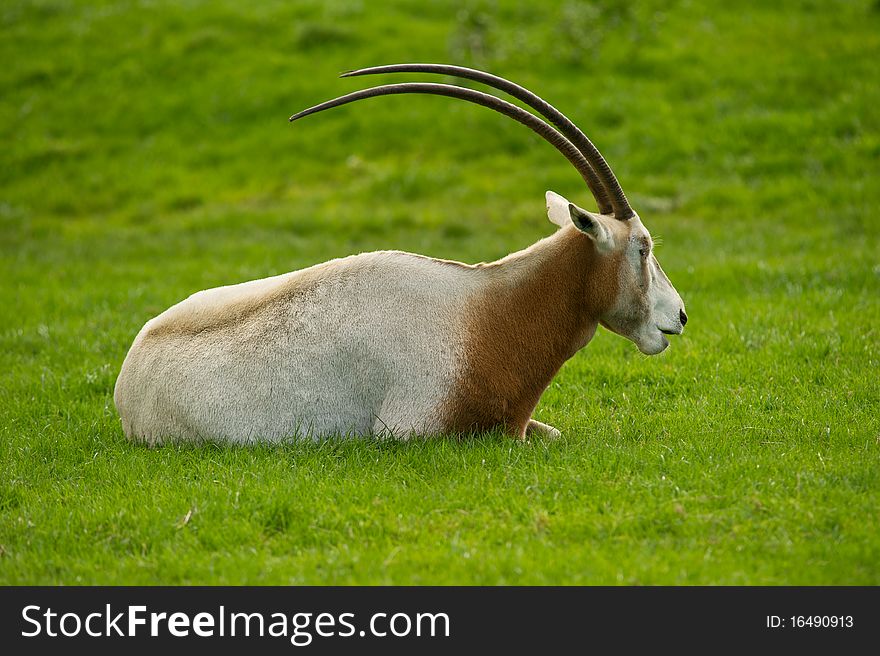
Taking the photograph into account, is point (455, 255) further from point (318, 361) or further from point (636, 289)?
point (318, 361)

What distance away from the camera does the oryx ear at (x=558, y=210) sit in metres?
7.55

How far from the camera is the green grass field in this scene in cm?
563

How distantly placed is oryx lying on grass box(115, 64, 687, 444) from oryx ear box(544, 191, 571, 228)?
1.08 feet

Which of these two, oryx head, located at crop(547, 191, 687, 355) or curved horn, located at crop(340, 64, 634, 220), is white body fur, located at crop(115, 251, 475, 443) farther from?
curved horn, located at crop(340, 64, 634, 220)

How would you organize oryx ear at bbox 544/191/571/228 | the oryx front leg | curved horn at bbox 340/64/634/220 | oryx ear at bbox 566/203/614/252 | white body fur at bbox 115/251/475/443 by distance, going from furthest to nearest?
oryx ear at bbox 544/191/571/228
the oryx front leg
curved horn at bbox 340/64/634/220
white body fur at bbox 115/251/475/443
oryx ear at bbox 566/203/614/252

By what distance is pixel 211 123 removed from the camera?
20297 mm

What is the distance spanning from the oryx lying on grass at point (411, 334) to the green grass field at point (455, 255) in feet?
0.85

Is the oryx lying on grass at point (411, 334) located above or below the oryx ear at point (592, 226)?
below

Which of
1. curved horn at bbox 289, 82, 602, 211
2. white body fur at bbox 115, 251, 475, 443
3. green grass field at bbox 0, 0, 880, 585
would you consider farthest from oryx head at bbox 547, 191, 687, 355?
white body fur at bbox 115, 251, 475, 443

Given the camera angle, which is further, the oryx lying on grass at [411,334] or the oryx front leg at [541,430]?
the oryx front leg at [541,430]

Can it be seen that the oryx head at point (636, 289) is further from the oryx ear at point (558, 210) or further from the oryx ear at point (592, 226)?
the oryx ear at point (558, 210)

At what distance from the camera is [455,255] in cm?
1397

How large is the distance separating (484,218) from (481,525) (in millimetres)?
10764

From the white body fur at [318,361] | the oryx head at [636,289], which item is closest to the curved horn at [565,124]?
the oryx head at [636,289]
